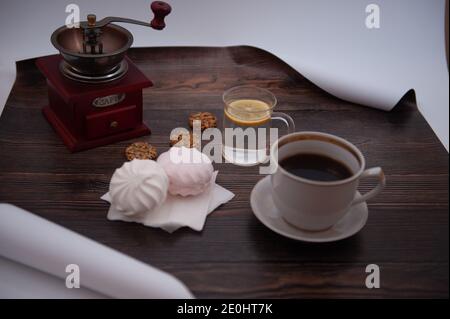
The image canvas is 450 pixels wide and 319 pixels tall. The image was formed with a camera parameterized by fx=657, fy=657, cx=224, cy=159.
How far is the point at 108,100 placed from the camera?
1185 mm

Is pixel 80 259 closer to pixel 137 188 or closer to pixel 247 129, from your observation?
pixel 137 188

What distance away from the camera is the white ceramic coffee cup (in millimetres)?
906

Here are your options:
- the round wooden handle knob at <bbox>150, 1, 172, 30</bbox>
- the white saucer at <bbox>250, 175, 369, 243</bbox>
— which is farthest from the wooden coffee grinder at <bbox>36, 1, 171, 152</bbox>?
the white saucer at <bbox>250, 175, 369, 243</bbox>

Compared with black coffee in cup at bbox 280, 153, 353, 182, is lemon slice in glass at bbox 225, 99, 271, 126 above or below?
below

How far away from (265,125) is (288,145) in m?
0.19

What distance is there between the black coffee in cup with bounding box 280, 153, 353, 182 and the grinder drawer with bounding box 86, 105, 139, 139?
369 millimetres

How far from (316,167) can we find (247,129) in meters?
0.21

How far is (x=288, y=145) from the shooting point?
38.7 inches

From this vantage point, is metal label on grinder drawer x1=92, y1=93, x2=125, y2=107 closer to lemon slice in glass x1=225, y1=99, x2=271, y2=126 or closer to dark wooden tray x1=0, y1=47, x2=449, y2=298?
dark wooden tray x1=0, y1=47, x2=449, y2=298

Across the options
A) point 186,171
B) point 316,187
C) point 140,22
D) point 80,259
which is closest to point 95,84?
point 140,22

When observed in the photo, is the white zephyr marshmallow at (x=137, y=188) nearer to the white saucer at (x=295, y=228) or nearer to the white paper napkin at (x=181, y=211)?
the white paper napkin at (x=181, y=211)

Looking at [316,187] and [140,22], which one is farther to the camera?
[140,22]

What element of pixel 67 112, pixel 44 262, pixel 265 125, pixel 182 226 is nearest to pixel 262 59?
pixel 265 125

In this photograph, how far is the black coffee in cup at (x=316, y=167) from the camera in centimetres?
96
